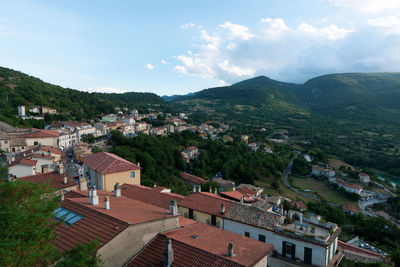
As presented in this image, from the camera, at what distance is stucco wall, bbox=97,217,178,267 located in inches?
349

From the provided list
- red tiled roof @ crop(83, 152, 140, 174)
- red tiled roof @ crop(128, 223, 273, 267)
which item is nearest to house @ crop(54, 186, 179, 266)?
red tiled roof @ crop(128, 223, 273, 267)

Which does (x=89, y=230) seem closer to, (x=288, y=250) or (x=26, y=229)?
(x=26, y=229)

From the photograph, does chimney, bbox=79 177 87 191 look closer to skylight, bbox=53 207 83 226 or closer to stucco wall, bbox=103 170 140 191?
stucco wall, bbox=103 170 140 191

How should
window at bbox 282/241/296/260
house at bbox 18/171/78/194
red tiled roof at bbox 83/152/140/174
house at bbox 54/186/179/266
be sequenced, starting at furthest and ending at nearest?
red tiled roof at bbox 83/152/140/174, house at bbox 18/171/78/194, window at bbox 282/241/296/260, house at bbox 54/186/179/266

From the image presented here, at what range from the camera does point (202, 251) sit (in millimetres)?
9445

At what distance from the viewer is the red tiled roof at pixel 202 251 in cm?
909

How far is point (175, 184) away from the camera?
132ft

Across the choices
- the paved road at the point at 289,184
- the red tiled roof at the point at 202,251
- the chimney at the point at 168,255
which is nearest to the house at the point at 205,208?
the red tiled roof at the point at 202,251

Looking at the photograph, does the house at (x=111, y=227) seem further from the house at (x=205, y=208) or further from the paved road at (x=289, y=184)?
the paved road at (x=289, y=184)

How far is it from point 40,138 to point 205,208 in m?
42.5

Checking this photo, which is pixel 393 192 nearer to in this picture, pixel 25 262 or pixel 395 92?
pixel 25 262

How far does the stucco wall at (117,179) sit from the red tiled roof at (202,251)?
14.1 meters

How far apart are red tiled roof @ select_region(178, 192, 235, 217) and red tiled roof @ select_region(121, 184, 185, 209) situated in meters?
1.06

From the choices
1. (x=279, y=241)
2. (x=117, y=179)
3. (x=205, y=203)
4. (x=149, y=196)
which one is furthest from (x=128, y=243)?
(x=117, y=179)
